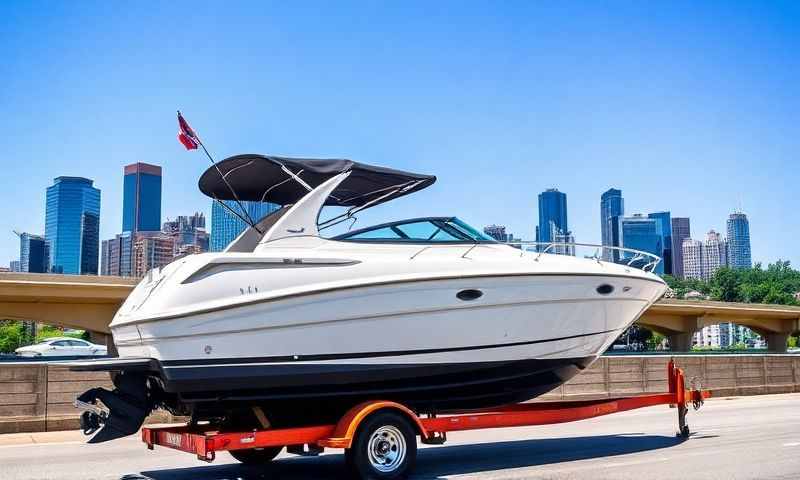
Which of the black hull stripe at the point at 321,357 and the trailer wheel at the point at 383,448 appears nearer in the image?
the black hull stripe at the point at 321,357

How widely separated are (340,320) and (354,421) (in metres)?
0.93

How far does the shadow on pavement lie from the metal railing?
226 cm

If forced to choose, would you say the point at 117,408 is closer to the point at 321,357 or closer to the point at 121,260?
the point at 321,357

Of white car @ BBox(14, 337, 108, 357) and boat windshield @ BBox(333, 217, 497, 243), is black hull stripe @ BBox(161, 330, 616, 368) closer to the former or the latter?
boat windshield @ BBox(333, 217, 497, 243)

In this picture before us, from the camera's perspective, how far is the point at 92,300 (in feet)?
135

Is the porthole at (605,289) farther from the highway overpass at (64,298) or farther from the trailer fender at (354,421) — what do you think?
the highway overpass at (64,298)

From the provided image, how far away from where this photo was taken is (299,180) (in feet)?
26.1

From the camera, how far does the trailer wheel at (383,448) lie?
694cm

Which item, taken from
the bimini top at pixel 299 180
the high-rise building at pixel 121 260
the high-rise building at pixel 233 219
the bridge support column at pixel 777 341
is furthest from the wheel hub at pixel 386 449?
the high-rise building at pixel 121 260

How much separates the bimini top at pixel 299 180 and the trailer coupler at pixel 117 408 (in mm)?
2510

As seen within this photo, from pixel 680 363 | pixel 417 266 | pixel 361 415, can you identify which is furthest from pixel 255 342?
pixel 680 363

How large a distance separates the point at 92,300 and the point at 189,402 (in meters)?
37.3

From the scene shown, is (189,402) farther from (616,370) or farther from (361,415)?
(616,370)

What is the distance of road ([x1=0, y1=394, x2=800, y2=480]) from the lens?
304 inches
